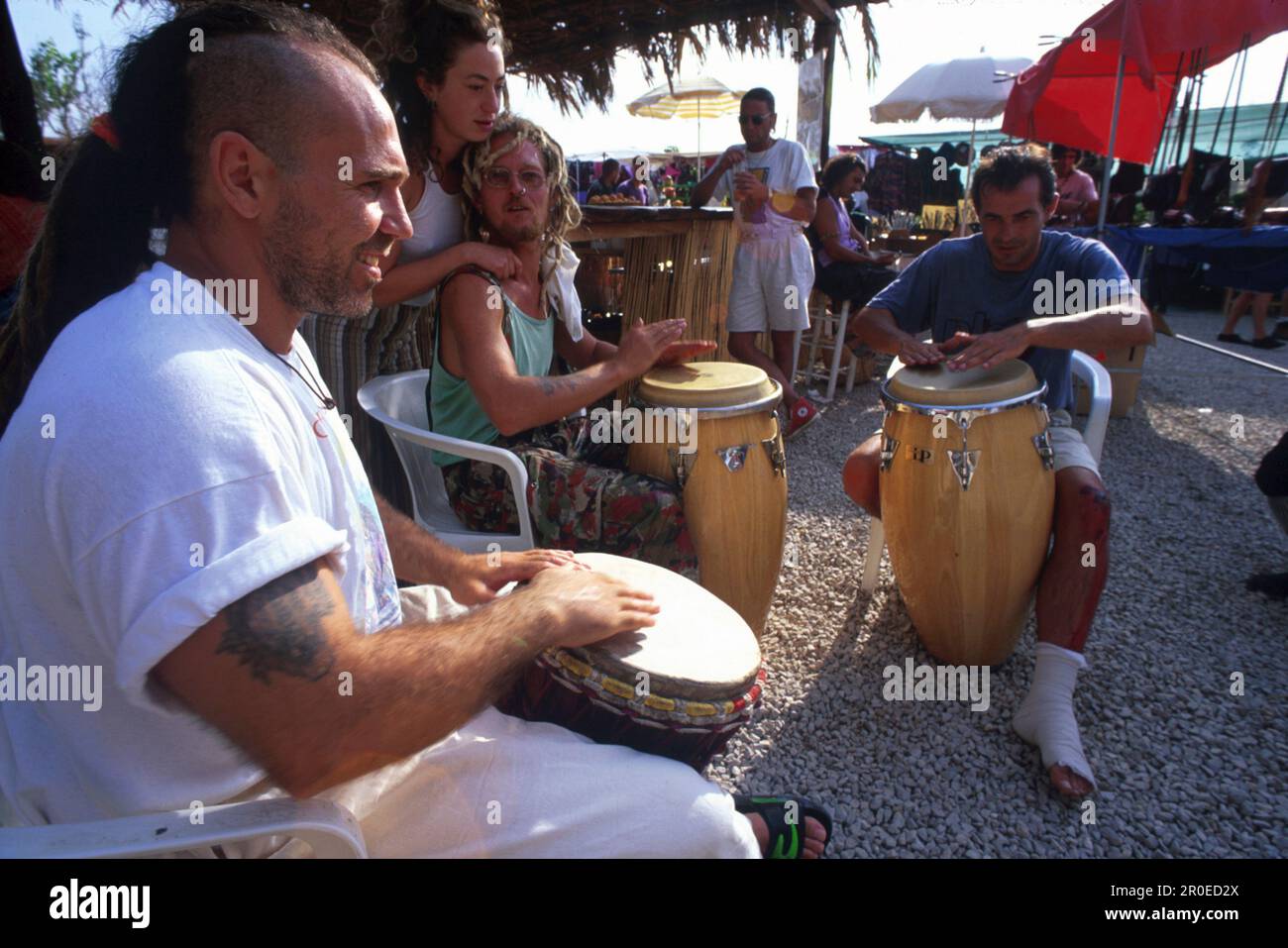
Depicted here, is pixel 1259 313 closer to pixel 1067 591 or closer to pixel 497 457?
pixel 1067 591

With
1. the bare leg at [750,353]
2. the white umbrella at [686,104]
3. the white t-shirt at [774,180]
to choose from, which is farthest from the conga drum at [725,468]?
the white umbrella at [686,104]

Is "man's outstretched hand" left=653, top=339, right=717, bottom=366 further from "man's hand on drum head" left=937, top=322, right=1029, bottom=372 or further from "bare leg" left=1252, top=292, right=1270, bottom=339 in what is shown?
"bare leg" left=1252, top=292, right=1270, bottom=339

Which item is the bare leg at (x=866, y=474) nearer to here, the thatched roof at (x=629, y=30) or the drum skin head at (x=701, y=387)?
the drum skin head at (x=701, y=387)

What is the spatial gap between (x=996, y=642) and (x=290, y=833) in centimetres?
227

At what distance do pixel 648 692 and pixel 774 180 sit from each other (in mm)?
4621


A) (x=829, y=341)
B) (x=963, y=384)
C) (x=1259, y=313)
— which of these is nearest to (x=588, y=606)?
(x=963, y=384)

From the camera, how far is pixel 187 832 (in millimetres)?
895

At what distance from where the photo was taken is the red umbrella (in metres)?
5.11

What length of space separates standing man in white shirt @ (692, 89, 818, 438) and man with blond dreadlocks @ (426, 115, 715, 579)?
2.67 m
